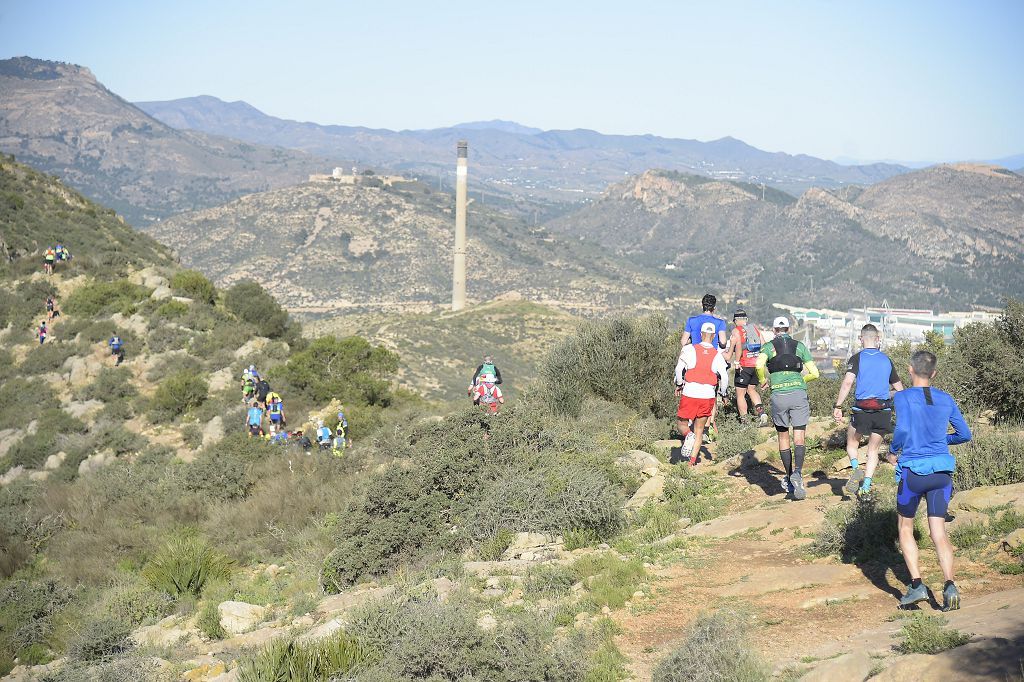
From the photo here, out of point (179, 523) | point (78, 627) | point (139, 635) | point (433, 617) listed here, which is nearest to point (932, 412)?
point (433, 617)

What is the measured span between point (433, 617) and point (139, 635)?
4.66m

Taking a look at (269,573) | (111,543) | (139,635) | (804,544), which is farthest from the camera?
(111,543)

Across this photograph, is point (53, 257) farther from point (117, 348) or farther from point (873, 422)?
point (873, 422)

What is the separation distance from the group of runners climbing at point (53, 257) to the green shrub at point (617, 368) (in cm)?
2286

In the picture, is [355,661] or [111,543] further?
[111,543]

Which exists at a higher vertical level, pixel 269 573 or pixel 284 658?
pixel 284 658

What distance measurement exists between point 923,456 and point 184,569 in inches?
340

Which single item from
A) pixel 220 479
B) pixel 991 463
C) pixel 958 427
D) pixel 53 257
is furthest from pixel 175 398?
pixel 958 427

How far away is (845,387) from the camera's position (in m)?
8.38

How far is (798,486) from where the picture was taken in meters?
9.04

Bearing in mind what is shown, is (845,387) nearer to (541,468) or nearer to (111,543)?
(541,468)

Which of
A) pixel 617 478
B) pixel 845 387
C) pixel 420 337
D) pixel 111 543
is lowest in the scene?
pixel 420 337

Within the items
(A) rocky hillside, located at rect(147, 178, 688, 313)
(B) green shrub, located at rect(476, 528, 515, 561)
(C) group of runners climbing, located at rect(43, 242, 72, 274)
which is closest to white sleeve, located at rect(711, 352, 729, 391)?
(B) green shrub, located at rect(476, 528, 515, 561)

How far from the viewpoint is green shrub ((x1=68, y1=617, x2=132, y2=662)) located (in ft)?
27.6
